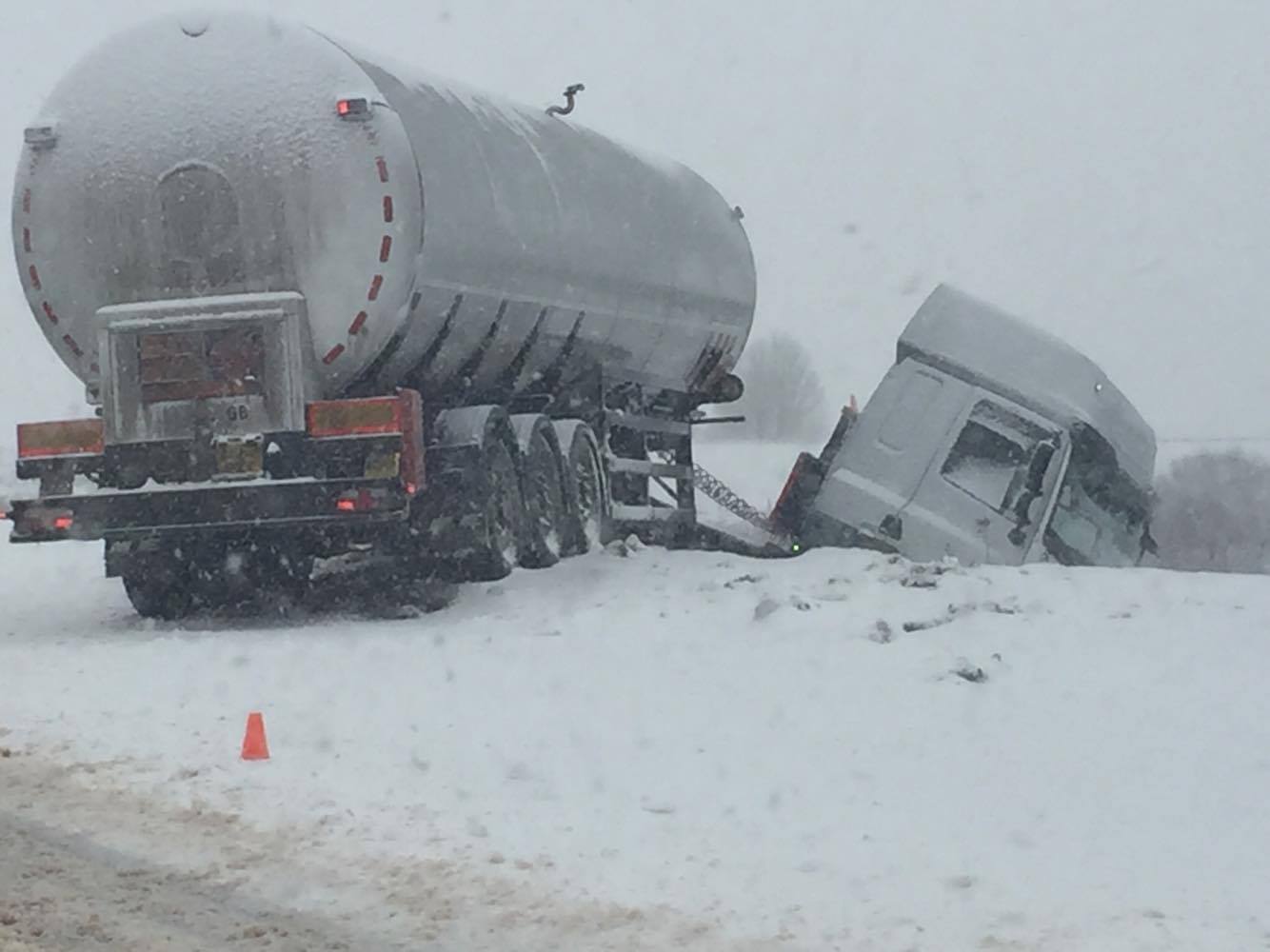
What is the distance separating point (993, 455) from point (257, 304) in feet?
21.6

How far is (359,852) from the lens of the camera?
644 centimetres

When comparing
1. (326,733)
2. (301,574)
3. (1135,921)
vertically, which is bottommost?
(301,574)

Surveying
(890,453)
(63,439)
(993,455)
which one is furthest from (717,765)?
(890,453)

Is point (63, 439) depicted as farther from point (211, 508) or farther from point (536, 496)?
point (536, 496)

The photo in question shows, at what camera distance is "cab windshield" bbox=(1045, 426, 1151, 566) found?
15969mm

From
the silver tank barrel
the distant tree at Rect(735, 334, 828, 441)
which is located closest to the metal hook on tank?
the silver tank barrel

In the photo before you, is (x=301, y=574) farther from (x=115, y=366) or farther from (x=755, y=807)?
(x=755, y=807)

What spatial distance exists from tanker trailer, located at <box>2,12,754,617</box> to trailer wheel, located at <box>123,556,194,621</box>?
16mm

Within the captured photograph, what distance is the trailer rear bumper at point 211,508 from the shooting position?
1196cm

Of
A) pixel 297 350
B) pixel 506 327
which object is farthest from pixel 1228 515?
pixel 297 350

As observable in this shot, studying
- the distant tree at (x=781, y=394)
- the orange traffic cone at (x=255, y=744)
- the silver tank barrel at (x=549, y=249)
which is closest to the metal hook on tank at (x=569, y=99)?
the silver tank barrel at (x=549, y=249)

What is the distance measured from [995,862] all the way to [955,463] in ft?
32.7

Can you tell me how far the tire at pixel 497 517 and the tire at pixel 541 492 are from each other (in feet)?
0.60

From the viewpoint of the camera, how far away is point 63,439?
12.5 metres
